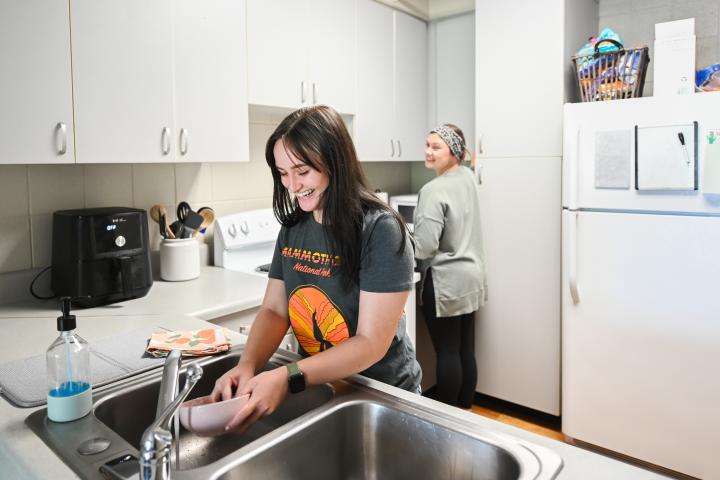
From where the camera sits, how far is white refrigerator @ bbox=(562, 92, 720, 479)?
2.03 metres

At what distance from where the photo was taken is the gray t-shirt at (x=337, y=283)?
1.10 meters

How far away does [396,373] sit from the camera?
3.97 ft

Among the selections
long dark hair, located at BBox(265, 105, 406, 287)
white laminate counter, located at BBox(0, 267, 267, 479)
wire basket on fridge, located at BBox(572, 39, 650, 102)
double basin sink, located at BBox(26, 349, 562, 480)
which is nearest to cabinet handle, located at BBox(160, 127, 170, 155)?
white laminate counter, located at BBox(0, 267, 267, 479)

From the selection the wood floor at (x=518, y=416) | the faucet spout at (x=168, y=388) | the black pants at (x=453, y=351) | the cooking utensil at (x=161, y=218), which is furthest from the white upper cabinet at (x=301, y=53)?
the wood floor at (x=518, y=416)

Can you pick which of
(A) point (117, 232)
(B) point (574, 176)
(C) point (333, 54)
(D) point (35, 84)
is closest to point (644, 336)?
Answer: (B) point (574, 176)

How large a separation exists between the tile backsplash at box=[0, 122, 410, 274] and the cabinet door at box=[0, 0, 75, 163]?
1.04 feet

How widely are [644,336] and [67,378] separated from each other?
2.04m

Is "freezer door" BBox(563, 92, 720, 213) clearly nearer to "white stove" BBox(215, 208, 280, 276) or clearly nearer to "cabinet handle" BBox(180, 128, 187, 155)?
"white stove" BBox(215, 208, 280, 276)

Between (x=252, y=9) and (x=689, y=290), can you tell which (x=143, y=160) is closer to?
(x=252, y=9)

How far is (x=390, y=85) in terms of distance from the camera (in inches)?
115

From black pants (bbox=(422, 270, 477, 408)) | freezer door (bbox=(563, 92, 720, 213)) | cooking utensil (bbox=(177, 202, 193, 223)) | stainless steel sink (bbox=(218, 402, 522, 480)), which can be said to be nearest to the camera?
stainless steel sink (bbox=(218, 402, 522, 480))

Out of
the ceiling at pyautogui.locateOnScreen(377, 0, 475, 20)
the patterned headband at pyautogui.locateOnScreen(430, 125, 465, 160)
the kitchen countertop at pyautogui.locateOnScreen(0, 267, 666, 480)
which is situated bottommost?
the kitchen countertop at pyautogui.locateOnScreen(0, 267, 666, 480)

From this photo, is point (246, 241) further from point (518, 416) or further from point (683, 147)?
point (683, 147)

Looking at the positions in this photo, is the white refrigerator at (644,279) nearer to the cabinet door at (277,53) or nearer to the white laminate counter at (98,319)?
the cabinet door at (277,53)
